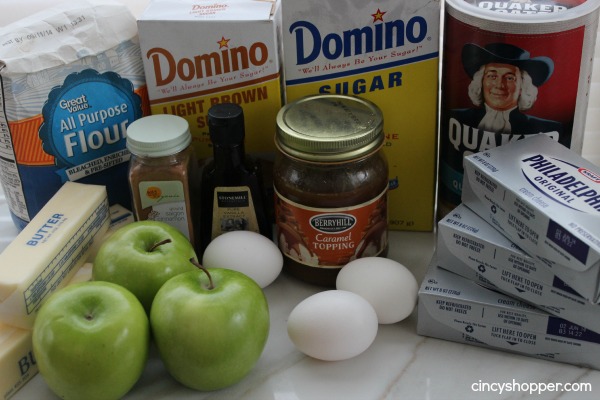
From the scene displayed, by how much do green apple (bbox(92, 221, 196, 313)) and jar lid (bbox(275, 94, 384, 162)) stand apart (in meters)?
0.18

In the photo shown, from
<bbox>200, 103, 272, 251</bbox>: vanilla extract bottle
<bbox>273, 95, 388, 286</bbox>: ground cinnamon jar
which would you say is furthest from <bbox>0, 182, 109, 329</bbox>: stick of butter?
<bbox>273, 95, 388, 286</bbox>: ground cinnamon jar

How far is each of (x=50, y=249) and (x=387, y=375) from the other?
41 centimetres

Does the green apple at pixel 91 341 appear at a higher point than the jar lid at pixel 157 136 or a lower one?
lower

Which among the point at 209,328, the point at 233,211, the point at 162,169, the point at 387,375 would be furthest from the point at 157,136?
the point at 387,375

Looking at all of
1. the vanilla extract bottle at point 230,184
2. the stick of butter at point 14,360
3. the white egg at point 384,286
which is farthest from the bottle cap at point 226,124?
Result: the stick of butter at point 14,360

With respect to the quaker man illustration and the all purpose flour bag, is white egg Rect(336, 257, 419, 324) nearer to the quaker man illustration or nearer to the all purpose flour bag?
the quaker man illustration

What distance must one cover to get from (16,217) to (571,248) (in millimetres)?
732

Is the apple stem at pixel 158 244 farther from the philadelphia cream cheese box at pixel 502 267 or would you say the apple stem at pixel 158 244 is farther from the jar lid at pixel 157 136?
the philadelphia cream cheese box at pixel 502 267

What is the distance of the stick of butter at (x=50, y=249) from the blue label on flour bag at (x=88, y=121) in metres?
0.04

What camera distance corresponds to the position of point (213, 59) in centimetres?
105

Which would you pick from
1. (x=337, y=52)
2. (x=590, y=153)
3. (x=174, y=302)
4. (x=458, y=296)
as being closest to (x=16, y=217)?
(x=174, y=302)

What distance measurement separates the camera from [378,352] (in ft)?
3.13

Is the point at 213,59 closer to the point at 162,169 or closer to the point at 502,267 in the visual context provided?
the point at 162,169

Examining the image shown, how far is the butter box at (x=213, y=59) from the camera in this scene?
1.03 meters
